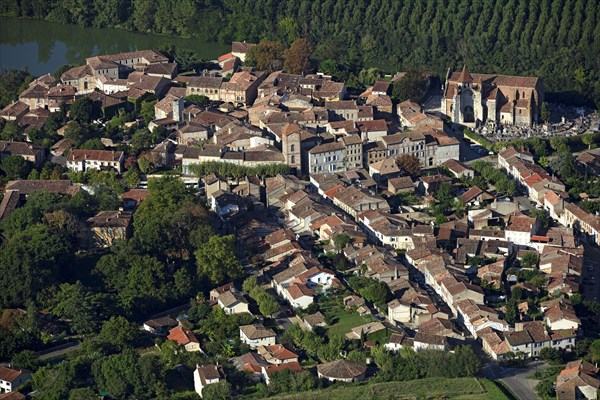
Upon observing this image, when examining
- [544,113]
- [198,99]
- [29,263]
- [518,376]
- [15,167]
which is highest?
[198,99]

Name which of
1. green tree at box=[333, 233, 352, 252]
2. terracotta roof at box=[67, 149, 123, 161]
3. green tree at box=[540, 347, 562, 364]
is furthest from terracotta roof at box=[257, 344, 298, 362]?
terracotta roof at box=[67, 149, 123, 161]

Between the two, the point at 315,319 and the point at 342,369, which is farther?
the point at 315,319

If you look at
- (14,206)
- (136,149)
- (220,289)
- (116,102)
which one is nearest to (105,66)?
(116,102)

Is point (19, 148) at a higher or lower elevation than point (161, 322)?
higher

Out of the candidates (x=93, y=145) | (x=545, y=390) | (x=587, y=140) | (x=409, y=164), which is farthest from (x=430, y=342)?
(x=587, y=140)

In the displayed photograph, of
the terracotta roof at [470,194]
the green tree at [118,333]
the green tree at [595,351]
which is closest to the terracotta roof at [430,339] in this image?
the green tree at [595,351]

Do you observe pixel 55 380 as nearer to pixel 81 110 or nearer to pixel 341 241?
pixel 341 241

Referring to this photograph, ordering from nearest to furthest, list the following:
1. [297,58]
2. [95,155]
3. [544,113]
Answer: [95,155] < [544,113] < [297,58]
